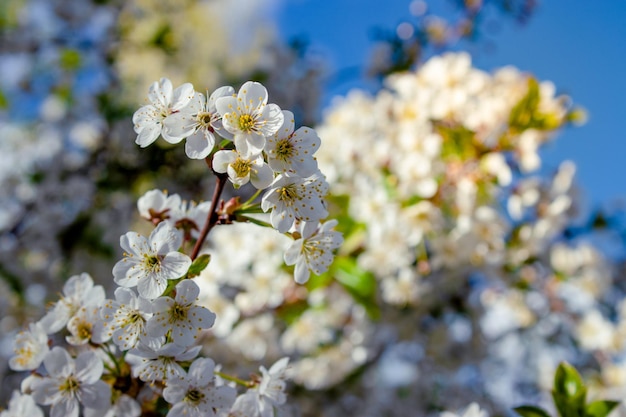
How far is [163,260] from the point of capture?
0.62 meters

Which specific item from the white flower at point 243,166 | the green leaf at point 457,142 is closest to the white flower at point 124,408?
the white flower at point 243,166

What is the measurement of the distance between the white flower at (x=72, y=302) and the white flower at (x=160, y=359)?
130mm

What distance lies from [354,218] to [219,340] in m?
0.70

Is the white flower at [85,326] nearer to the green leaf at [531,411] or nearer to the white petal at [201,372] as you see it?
the white petal at [201,372]

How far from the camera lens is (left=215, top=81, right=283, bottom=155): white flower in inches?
24.2

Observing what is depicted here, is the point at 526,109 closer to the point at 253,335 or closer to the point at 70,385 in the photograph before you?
the point at 253,335

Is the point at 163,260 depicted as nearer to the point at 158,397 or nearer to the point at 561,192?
the point at 158,397

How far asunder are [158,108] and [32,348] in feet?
1.17

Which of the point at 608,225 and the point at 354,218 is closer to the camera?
the point at 354,218

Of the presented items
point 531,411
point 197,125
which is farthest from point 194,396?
point 531,411

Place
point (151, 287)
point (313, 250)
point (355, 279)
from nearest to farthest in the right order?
point (151, 287) → point (313, 250) → point (355, 279)

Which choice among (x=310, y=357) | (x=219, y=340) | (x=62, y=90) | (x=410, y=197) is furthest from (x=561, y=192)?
(x=62, y=90)

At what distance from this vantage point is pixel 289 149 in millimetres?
625

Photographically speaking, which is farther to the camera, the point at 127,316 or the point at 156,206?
the point at 156,206
